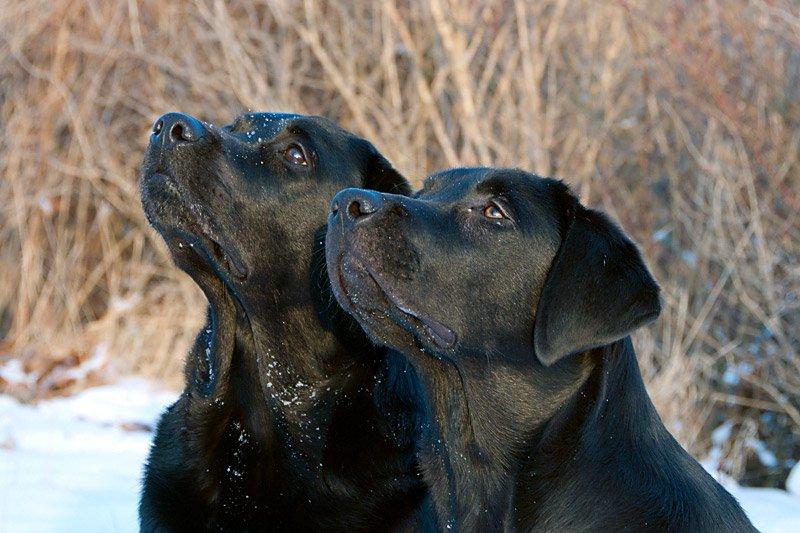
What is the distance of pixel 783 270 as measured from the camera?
335 inches

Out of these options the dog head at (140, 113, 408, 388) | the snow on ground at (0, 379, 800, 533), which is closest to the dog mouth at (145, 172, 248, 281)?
the dog head at (140, 113, 408, 388)

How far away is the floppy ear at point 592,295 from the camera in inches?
136

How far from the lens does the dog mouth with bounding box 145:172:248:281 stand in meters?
4.07

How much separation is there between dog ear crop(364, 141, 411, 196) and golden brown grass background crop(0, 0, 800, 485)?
3.78m

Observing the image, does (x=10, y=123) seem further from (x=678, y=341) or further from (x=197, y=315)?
(x=678, y=341)

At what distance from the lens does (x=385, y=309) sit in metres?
3.60

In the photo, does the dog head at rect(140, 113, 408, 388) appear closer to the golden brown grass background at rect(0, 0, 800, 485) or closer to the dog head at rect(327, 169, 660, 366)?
the dog head at rect(327, 169, 660, 366)

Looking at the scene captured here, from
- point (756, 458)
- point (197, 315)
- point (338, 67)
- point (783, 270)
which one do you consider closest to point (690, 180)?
point (783, 270)

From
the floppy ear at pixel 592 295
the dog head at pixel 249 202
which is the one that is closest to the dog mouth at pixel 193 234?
the dog head at pixel 249 202

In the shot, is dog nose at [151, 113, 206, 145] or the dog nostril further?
dog nose at [151, 113, 206, 145]

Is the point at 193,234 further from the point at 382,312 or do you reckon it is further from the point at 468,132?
the point at 468,132

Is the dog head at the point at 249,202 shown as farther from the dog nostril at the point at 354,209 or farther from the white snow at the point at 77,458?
the white snow at the point at 77,458

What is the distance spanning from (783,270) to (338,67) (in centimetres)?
422

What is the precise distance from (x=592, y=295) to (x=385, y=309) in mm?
635
